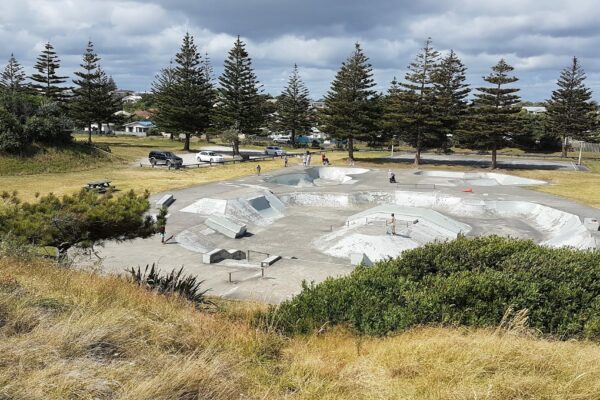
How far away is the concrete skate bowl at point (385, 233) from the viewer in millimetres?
22812

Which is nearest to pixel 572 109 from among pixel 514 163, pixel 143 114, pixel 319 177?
pixel 514 163

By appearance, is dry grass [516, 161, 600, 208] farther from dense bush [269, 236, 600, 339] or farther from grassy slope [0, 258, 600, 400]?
grassy slope [0, 258, 600, 400]

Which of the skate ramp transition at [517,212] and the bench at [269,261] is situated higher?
the skate ramp transition at [517,212]

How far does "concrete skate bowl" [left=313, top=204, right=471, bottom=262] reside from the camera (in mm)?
22812

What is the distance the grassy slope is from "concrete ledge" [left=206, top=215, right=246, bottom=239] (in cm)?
1898

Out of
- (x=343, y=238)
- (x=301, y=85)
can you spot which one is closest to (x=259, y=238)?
(x=343, y=238)

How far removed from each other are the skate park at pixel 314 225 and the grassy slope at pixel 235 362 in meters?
7.15

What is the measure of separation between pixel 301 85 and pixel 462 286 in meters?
68.3

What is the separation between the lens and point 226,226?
25938mm

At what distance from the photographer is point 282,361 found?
551cm

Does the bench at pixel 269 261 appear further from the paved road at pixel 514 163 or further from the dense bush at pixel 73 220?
the paved road at pixel 514 163

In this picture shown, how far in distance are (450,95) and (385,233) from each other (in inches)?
1730

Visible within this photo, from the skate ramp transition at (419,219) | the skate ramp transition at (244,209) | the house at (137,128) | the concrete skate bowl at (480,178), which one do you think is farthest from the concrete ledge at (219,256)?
the house at (137,128)

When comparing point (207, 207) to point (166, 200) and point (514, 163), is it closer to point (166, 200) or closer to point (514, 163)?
point (166, 200)
